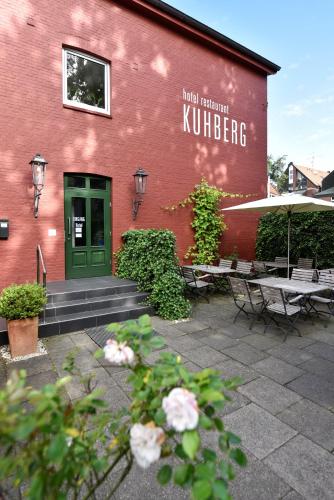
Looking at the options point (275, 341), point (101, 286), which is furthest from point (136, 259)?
point (275, 341)

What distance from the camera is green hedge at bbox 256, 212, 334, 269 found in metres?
8.12

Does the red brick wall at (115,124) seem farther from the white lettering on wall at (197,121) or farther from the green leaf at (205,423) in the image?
the green leaf at (205,423)

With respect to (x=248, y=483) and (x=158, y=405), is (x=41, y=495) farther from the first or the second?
(x=248, y=483)

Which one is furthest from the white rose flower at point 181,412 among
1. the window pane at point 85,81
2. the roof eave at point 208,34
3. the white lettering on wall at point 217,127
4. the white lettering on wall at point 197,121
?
the white lettering on wall at point 217,127

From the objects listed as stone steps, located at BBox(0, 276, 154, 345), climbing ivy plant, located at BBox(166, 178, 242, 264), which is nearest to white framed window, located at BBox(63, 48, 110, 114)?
climbing ivy plant, located at BBox(166, 178, 242, 264)

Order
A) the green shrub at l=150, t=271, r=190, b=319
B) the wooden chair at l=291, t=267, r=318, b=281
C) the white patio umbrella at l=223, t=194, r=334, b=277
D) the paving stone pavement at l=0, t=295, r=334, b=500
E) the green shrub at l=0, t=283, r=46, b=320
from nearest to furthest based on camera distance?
the paving stone pavement at l=0, t=295, r=334, b=500, the green shrub at l=0, t=283, r=46, b=320, the green shrub at l=150, t=271, r=190, b=319, the white patio umbrella at l=223, t=194, r=334, b=277, the wooden chair at l=291, t=267, r=318, b=281

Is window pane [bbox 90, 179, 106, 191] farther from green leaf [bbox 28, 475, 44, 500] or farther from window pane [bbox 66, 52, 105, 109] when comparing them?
green leaf [bbox 28, 475, 44, 500]

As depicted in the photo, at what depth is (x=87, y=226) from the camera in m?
7.39

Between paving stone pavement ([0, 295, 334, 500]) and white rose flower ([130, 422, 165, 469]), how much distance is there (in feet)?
4.82

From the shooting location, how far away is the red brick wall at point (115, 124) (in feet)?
20.9

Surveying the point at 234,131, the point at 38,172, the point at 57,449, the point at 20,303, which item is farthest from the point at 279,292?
the point at 234,131

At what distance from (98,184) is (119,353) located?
22.6 ft

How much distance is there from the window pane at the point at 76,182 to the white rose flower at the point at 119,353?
659cm

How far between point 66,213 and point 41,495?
22.0ft
